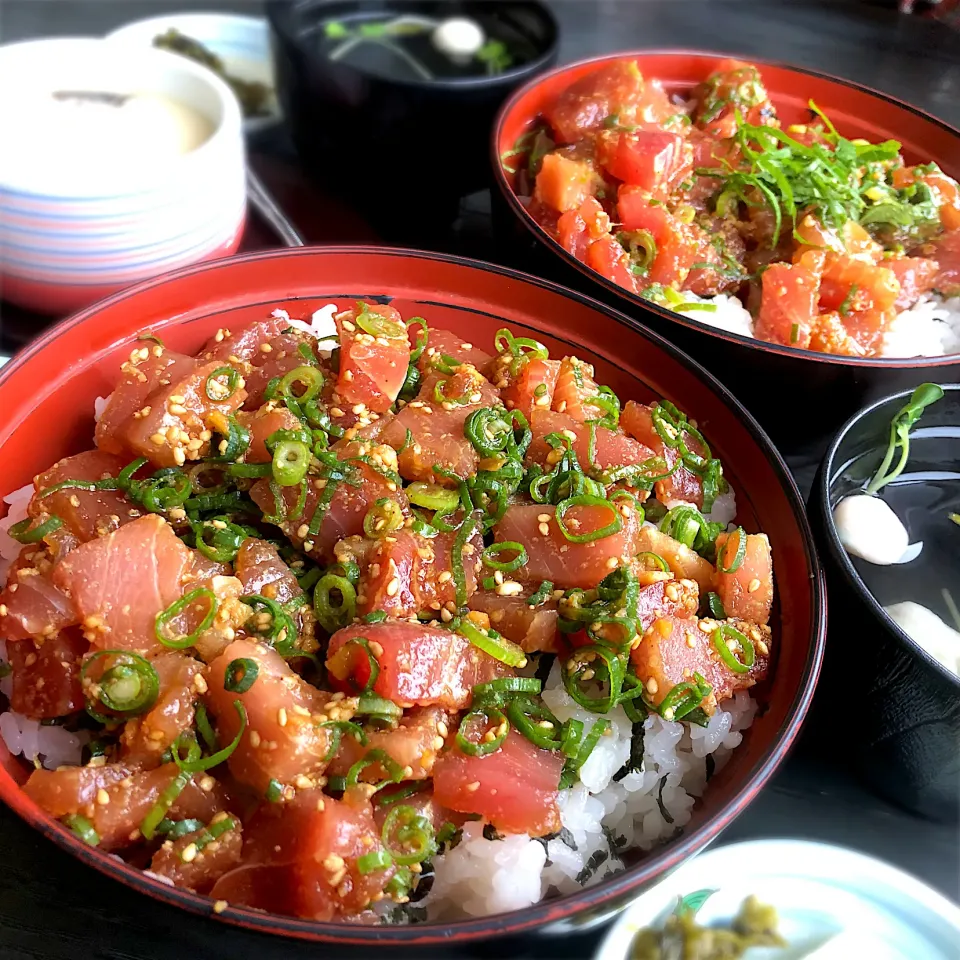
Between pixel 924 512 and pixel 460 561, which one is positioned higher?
A: pixel 460 561

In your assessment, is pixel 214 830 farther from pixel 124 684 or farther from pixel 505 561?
pixel 505 561

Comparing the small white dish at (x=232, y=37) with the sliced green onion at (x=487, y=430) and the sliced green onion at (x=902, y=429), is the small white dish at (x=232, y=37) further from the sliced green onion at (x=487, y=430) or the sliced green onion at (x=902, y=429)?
the sliced green onion at (x=902, y=429)

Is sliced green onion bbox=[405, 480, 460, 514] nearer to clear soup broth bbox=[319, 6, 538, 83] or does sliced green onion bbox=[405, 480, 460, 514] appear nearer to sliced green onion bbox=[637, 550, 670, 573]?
sliced green onion bbox=[637, 550, 670, 573]

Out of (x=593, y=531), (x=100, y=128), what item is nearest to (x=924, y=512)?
(x=593, y=531)

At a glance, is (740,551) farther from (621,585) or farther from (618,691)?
(618,691)

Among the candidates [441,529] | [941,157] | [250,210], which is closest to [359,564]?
[441,529]
